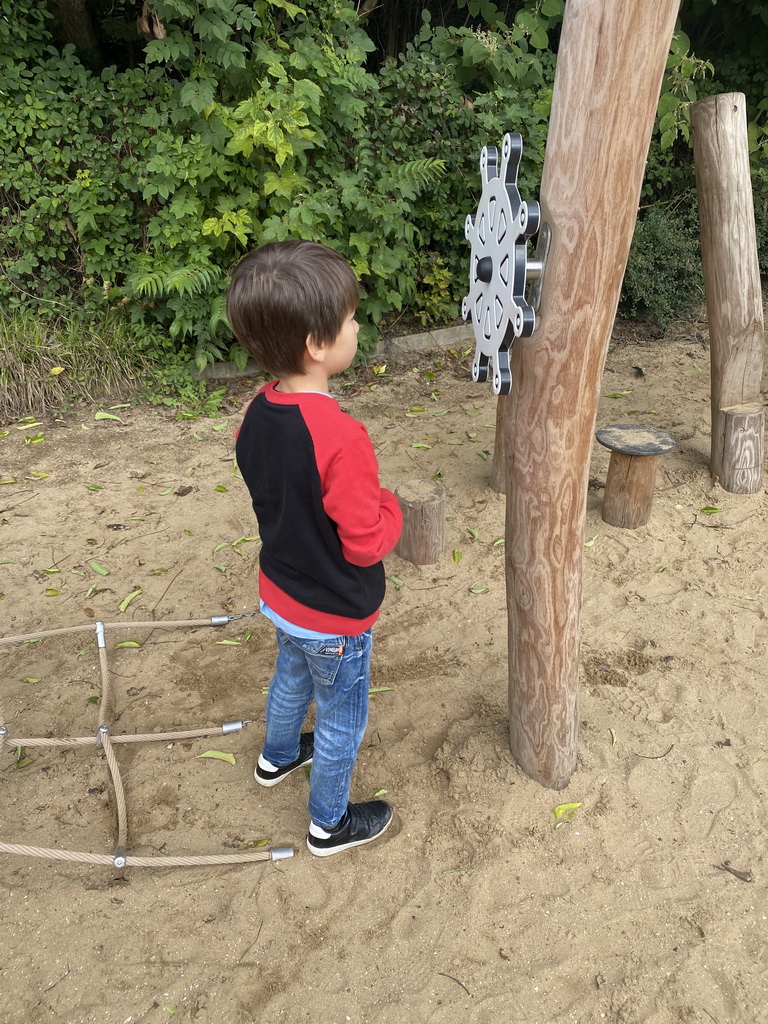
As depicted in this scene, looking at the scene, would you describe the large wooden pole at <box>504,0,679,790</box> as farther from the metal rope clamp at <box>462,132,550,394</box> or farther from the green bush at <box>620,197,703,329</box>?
the green bush at <box>620,197,703,329</box>

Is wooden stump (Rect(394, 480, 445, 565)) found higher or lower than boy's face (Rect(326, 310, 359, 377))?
lower

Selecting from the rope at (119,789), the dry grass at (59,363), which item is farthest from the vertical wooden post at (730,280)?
the dry grass at (59,363)

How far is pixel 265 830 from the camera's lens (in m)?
2.29

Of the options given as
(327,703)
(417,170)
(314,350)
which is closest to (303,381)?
(314,350)

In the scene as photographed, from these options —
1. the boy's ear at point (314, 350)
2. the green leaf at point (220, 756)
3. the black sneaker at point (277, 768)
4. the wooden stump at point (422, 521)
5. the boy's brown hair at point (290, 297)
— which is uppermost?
the boy's brown hair at point (290, 297)

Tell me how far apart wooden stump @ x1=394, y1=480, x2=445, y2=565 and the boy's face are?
1.80 m

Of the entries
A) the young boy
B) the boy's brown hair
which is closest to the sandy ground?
the young boy

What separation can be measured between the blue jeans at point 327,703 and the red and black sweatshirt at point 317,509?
3.3 inches

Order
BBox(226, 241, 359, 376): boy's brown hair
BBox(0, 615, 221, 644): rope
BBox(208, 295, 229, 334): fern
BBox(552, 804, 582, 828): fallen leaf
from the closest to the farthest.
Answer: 1. BBox(226, 241, 359, 376): boy's brown hair
2. BBox(552, 804, 582, 828): fallen leaf
3. BBox(0, 615, 221, 644): rope
4. BBox(208, 295, 229, 334): fern

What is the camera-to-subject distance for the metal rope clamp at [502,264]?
1571 mm

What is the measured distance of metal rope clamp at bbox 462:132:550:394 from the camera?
1.57m

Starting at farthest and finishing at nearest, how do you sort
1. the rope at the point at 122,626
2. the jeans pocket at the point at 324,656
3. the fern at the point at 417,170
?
the fern at the point at 417,170, the rope at the point at 122,626, the jeans pocket at the point at 324,656

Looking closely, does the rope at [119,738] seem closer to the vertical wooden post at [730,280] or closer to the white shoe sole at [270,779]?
the white shoe sole at [270,779]

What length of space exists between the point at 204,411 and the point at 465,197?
274 centimetres
